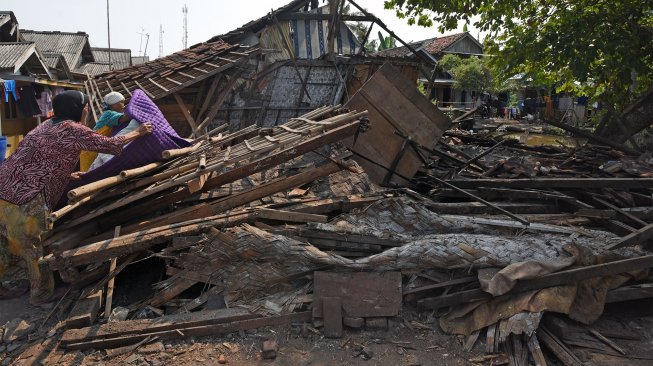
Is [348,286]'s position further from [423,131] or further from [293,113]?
[293,113]

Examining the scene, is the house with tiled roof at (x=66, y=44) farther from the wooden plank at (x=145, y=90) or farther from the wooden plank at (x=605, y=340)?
the wooden plank at (x=605, y=340)

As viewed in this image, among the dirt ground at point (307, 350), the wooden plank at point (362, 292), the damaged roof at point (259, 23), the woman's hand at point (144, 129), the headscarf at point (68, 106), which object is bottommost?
the dirt ground at point (307, 350)

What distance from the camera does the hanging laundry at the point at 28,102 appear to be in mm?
11695

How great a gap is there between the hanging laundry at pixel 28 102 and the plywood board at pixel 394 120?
10.0m

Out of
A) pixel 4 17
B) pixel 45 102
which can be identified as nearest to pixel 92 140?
pixel 45 102

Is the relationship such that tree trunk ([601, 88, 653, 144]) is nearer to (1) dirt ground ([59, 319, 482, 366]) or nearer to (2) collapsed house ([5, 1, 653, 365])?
(2) collapsed house ([5, 1, 653, 365])

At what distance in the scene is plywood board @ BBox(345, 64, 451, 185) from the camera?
6.01 m

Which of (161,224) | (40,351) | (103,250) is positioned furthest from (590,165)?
(40,351)

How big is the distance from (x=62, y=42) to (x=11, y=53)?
13576 millimetres

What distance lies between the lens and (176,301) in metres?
3.79

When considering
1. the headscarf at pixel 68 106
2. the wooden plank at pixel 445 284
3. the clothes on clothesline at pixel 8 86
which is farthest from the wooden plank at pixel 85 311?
the clothes on clothesline at pixel 8 86

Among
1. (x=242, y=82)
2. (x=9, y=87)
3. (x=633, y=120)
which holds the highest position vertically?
(x=242, y=82)

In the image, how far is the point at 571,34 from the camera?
317 inches

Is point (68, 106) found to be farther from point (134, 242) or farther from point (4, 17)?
point (4, 17)
